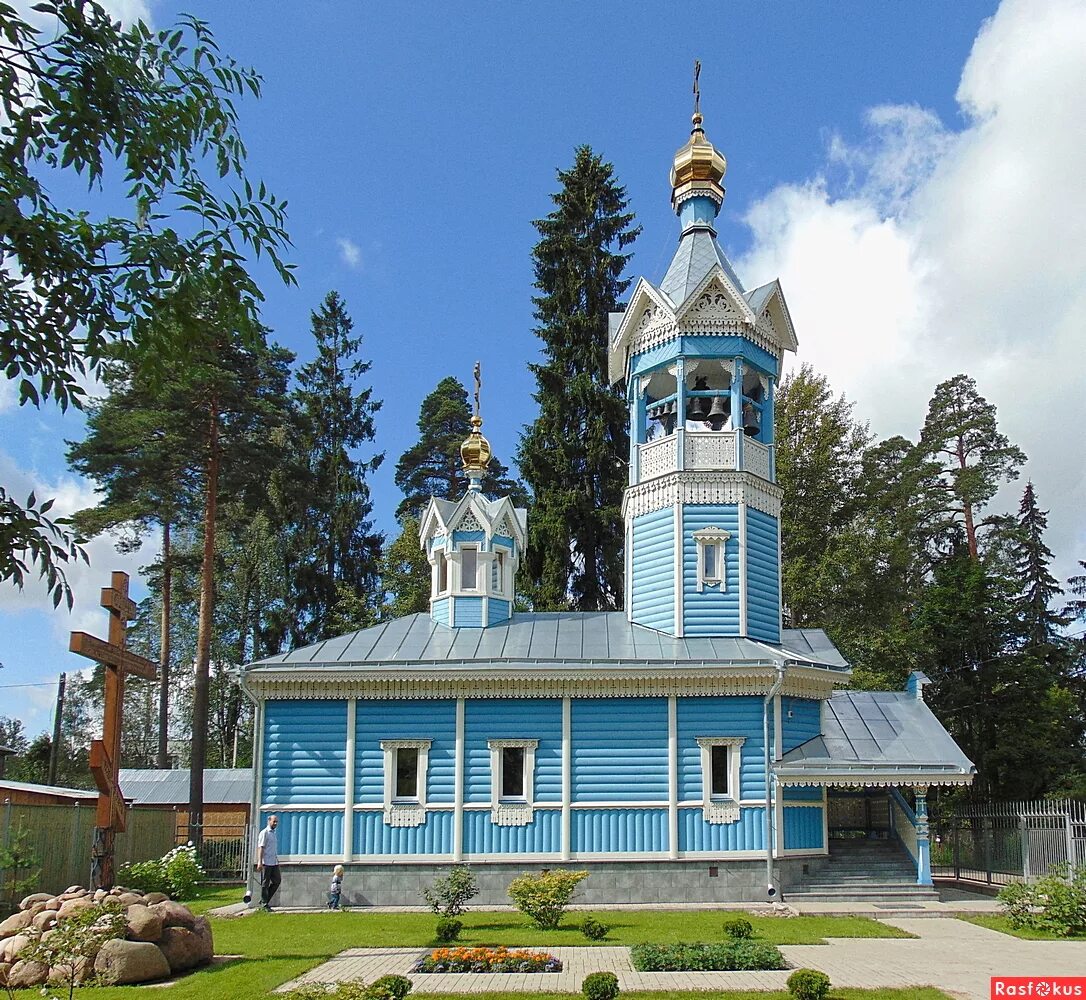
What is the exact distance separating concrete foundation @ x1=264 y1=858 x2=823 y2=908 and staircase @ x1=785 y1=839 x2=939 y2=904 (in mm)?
388

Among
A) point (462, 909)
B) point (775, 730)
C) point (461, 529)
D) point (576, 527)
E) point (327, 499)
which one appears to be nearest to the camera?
point (462, 909)

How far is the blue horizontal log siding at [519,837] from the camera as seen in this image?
18453mm

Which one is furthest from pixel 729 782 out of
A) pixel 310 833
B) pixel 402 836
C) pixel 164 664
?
pixel 164 664

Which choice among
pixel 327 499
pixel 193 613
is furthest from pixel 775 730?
pixel 193 613

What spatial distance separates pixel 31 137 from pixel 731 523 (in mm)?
16195

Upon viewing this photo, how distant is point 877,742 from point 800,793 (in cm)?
171

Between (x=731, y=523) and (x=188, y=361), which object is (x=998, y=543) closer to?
(x=731, y=523)

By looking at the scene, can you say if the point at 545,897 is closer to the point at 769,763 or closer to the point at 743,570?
the point at 769,763

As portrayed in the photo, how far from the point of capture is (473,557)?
2167cm

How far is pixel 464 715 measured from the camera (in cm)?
1902

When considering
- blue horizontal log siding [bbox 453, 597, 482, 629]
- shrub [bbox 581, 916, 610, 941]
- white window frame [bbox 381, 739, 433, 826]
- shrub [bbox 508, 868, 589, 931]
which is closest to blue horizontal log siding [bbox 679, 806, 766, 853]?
shrub [bbox 508, 868, 589, 931]

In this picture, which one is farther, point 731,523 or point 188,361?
point 731,523

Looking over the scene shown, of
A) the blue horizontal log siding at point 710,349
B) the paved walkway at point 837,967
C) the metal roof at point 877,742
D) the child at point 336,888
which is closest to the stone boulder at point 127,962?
the paved walkway at point 837,967

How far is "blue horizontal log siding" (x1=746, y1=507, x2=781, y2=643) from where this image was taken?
20.3 metres
